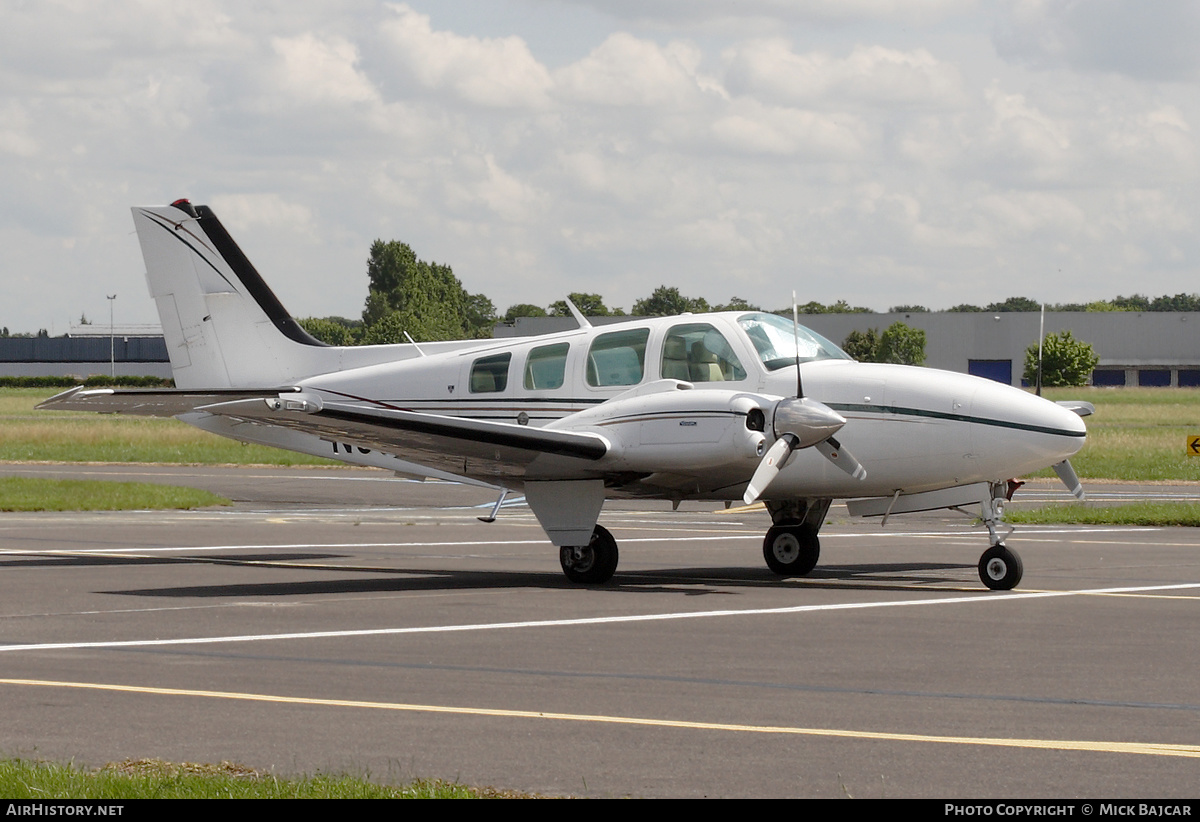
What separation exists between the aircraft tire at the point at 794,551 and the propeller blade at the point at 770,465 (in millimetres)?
2390

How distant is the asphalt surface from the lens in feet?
23.4

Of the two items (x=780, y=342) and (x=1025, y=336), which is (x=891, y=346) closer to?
(x=1025, y=336)

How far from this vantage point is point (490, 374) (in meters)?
17.8

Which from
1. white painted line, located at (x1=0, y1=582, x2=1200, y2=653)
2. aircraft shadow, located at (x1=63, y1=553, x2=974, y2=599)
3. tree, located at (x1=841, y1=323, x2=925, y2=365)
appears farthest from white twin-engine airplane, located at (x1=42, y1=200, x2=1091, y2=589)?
tree, located at (x1=841, y1=323, x2=925, y2=365)

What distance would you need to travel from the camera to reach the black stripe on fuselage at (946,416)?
14570 millimetres

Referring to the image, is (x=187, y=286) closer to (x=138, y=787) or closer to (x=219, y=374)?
(x=219, y=374)

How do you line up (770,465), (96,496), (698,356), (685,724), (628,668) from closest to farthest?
1. (685,724)
2. (628,668)
3. (770,465)
4. (698,356)
5. (96,496)

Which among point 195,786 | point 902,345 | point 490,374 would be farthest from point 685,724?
point 902,345

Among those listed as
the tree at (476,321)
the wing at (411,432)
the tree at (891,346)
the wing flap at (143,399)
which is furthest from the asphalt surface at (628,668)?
the tree at (476,321)

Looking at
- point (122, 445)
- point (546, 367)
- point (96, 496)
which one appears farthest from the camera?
point (122, 445)

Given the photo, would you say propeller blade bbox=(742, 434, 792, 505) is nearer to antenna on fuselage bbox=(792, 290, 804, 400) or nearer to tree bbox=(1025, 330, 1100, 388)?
antenna on fuselage bbox=(792, 290, 804, 400)

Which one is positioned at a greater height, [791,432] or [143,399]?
[143,399]

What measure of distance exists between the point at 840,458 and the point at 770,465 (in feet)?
3.46

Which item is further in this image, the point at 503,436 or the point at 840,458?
the point at 840,458
